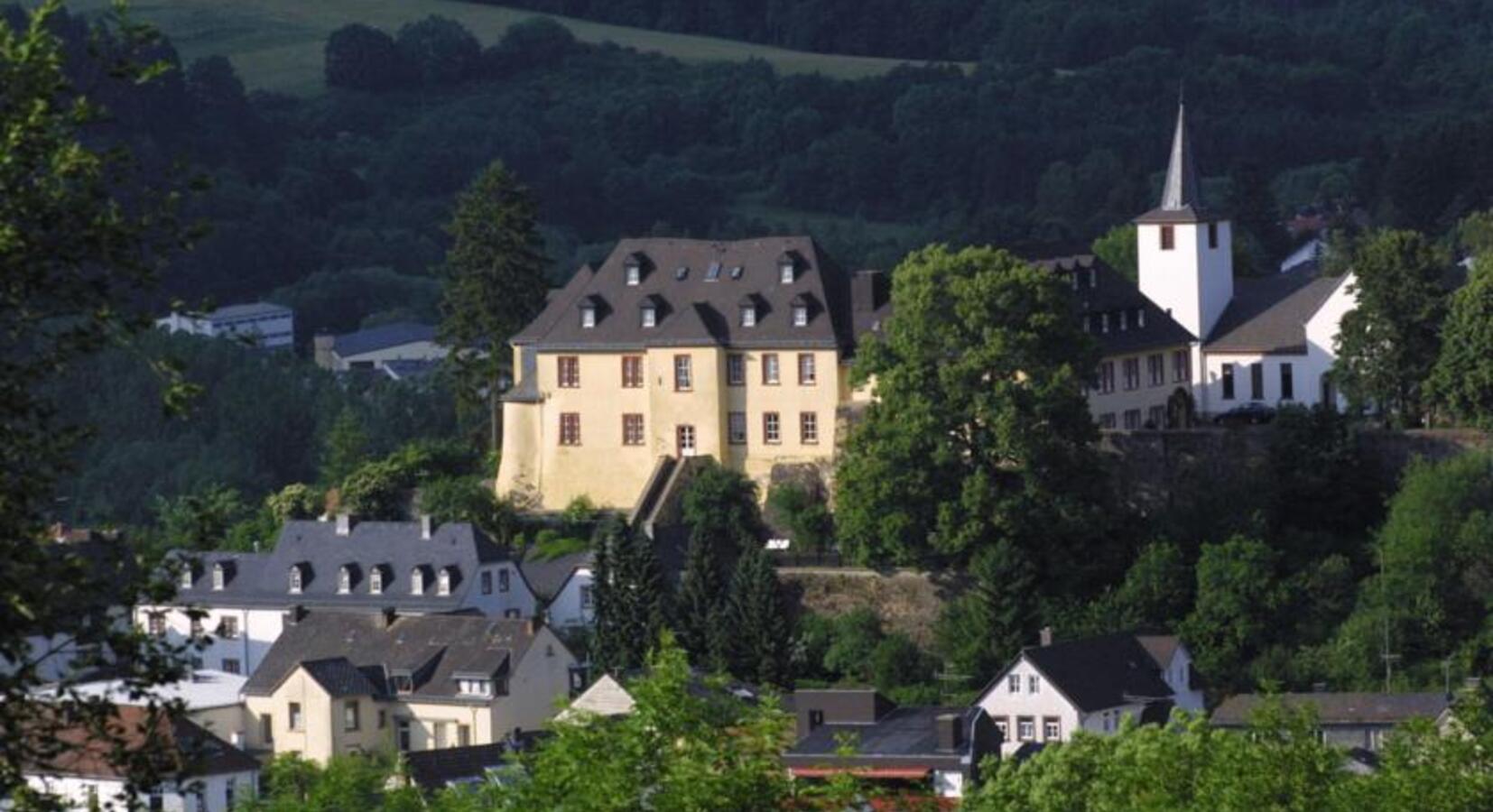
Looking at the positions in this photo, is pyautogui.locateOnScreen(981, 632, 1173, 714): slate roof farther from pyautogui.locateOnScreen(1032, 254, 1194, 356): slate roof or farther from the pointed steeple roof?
the pointed steeple roof

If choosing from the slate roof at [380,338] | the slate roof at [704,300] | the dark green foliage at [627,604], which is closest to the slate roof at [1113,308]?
the slate roof at [704,300]

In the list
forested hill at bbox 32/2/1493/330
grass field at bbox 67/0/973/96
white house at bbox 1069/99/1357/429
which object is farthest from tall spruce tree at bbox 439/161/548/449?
grass field at bbox 67/0/973/96

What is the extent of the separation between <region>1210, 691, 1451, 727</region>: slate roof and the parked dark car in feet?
22.6

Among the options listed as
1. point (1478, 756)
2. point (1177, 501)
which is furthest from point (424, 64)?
point (1478, 756)

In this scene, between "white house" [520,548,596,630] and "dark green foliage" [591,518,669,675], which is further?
"white house" [520,548,596,630]

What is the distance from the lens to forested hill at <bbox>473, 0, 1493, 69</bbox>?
158875mm

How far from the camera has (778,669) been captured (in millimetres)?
52750

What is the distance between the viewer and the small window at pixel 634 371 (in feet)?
189

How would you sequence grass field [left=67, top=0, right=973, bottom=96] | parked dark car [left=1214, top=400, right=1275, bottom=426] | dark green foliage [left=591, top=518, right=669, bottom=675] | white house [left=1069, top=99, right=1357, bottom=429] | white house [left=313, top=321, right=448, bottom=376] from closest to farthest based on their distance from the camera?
dark green foliage [left=591, top=518, right=669, bottom=675] < parked dark car [left=1214, top=400, right=1275, bottom=426] < white house [left=1069, top=99, right=1357, bottom=429] < white house [left=313, top=321, right=448, bottom=376] < grass field [left=67, top=0, right=973, bottom=96]

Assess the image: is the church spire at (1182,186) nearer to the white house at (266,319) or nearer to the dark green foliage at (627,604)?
the dark green foliage at (627,604)

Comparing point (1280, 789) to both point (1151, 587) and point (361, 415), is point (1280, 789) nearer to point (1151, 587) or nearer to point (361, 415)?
point (1151, 587)

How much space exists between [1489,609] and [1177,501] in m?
4.56

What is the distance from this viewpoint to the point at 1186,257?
60125mm

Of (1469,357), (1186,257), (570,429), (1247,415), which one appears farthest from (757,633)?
(1186,257)
